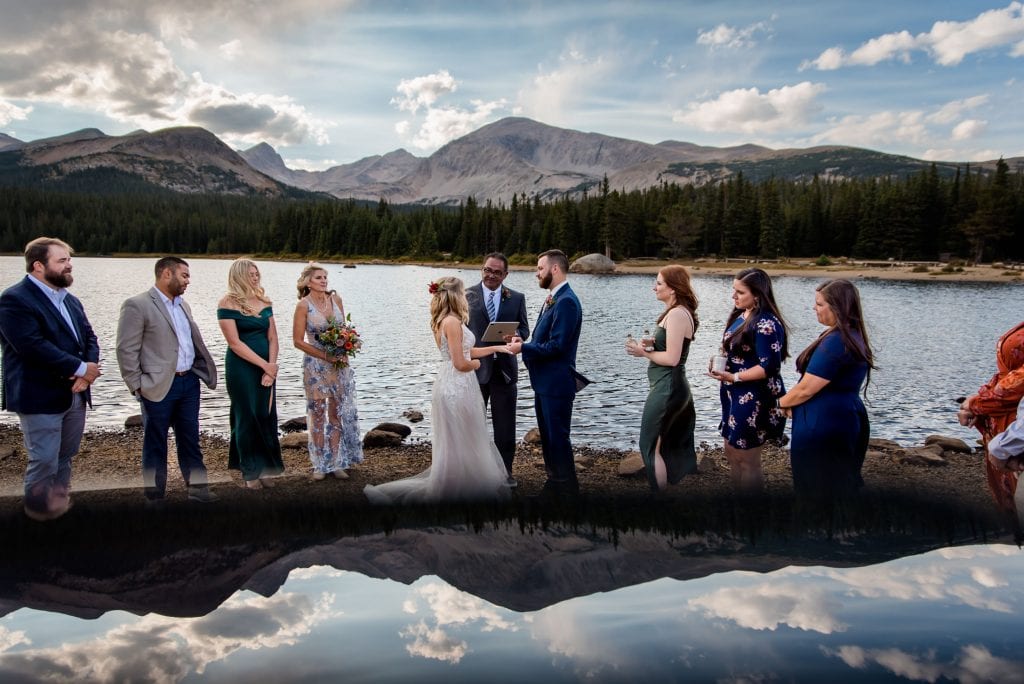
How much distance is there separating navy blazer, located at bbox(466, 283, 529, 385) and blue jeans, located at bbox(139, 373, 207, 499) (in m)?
3.19

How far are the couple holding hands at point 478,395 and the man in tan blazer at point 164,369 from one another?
219cm

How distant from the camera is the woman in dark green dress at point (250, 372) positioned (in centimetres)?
772

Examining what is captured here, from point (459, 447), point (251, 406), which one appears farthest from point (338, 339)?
point (459, 447)

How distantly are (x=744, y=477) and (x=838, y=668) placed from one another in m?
2.85

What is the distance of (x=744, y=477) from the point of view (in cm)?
696

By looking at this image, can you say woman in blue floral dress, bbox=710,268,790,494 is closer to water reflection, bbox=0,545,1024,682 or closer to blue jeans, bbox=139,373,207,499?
water reflection, bbox=0,545,1024,682

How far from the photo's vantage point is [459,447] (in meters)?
7.48

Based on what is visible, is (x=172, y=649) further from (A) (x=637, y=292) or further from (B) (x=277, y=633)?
(A) (x=637, y=292)

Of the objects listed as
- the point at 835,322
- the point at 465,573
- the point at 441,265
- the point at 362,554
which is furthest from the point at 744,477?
the point at 441,265

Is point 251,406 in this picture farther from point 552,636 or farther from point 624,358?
point 624,358

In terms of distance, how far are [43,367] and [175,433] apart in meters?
1.58

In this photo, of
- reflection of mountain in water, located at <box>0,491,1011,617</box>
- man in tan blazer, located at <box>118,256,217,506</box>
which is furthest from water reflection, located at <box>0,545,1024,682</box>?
man in tan blazer, located at <box>118,256,217,506</box>

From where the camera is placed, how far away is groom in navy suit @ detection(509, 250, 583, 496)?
7.54 m

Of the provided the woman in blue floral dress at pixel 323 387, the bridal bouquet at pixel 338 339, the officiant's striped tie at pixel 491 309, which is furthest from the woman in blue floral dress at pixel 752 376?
the woman in blue floral dress at pixel 323 387
